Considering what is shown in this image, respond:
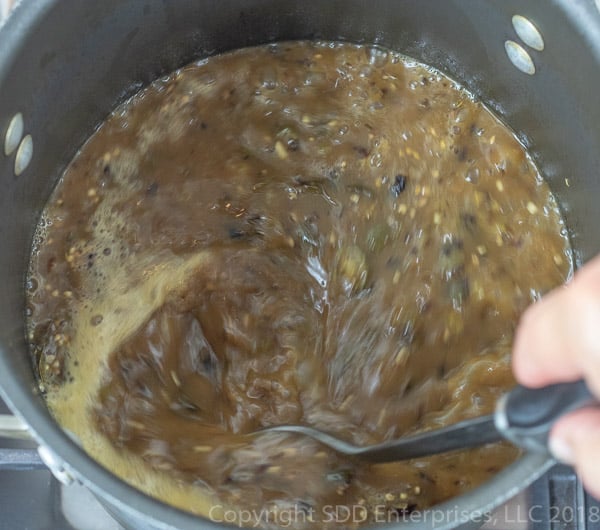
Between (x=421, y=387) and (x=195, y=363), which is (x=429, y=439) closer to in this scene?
(x=421, y=387)

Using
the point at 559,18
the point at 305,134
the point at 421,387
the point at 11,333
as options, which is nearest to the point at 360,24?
the point at 305,134

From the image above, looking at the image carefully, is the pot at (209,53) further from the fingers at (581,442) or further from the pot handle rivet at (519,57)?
the fingers at (581,442)

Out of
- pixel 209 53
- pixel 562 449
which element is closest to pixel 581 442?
pixel 562 449

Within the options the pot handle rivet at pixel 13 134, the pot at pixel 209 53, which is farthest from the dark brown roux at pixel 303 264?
the pot handle rivet at pixel 13 134

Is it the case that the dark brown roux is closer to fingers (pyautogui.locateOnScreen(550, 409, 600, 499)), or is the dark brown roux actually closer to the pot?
the pot

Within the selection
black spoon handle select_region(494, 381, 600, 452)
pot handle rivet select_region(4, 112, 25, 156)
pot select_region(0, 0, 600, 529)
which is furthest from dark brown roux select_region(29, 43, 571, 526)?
black spoon handle select_region(494, 381, 600, 452)

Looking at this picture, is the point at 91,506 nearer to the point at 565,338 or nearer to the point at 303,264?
the point at 303,264
